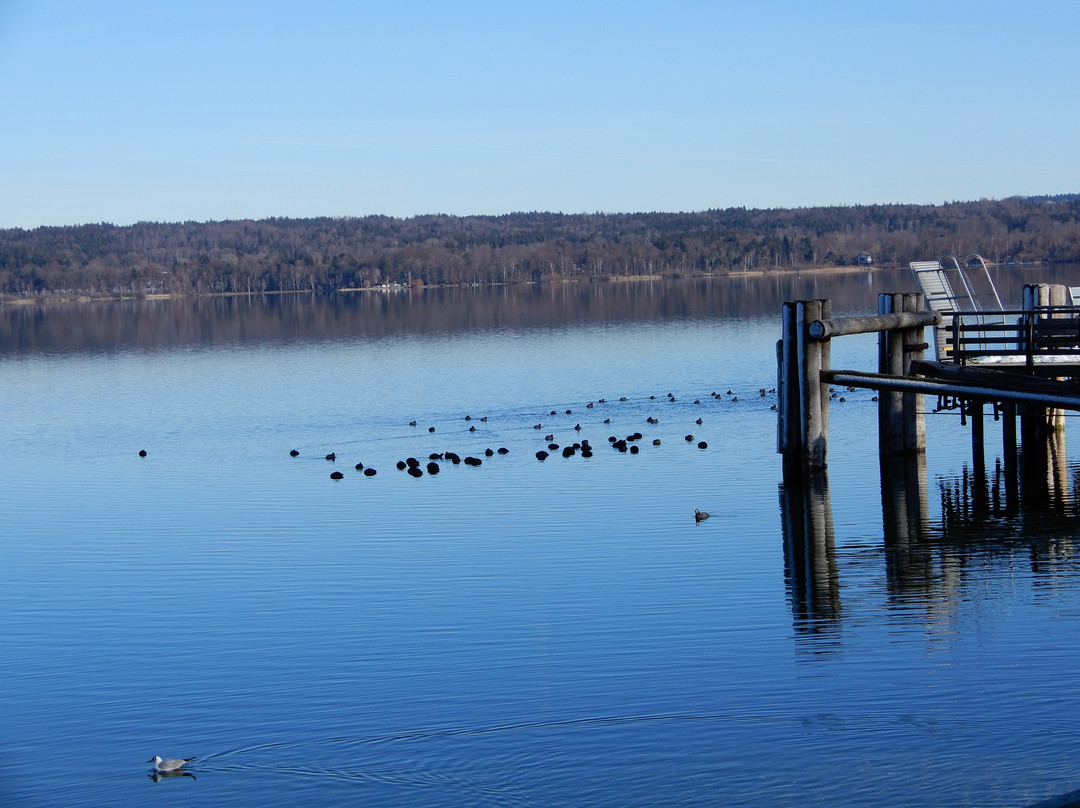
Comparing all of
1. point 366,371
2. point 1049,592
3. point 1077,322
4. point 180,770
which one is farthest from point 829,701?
point 366,371

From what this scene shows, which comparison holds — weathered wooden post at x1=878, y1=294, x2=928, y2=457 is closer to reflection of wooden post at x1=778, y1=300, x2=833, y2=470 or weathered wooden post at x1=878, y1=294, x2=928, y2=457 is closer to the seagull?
reflection of wooden post at x1=778, y1=300, x2=833, y2=470

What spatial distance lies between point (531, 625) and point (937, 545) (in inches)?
266

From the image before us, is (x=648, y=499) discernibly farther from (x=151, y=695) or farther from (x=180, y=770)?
(x=180, y=770)

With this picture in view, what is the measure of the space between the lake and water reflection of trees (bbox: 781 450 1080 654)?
0.08 metres

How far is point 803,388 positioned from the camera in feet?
73.7

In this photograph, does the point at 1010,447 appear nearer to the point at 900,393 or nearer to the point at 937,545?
the point at 900,393

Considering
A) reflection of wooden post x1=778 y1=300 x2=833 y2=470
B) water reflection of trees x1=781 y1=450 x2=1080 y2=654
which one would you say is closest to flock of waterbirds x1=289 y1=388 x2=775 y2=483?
reflection of wooden post x1=778 y1=300 x2=833 y2=470

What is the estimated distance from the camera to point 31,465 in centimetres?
3297

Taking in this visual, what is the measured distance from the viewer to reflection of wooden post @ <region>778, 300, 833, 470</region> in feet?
73.7

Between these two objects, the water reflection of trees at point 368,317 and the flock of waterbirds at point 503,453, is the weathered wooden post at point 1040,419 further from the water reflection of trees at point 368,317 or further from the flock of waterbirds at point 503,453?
the water reflection of trees at point 368,317

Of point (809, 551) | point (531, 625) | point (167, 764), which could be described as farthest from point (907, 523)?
point (167, 764)

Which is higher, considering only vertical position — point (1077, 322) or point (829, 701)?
point (1077, 322)

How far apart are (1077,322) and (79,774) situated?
18432 millimetres

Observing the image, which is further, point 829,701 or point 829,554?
point 829,554
